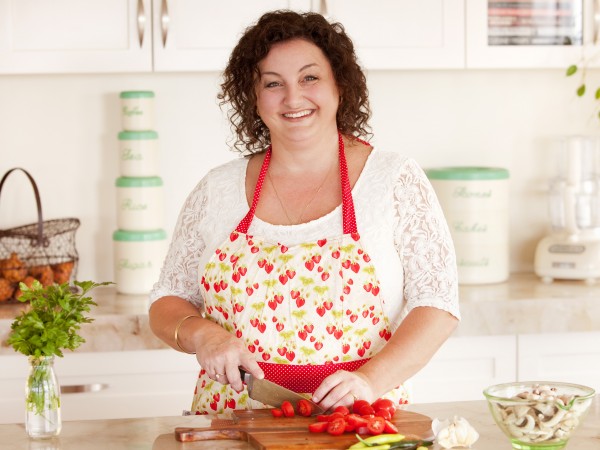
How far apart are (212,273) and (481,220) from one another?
4.41 ft

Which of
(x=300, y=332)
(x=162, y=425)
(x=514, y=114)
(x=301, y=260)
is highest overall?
(x=514, y=114)

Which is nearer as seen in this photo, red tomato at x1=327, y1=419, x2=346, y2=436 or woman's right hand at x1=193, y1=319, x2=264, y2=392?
red tomato at x1=327, y1=419, x2=346, y2=436

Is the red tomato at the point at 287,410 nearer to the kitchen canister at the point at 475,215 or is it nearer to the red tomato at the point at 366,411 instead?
the red tomato at the point at 366,411

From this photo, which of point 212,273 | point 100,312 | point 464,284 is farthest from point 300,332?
point 464,284

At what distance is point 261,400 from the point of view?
1.97 meters

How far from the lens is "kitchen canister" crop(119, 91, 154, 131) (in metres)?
3.22

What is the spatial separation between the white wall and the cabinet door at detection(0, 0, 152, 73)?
0.28 metres

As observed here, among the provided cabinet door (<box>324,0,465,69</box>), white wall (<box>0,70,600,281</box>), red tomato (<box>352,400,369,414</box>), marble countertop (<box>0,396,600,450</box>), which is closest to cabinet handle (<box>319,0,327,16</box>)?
cabinet door (<box>324,0,465,69</box>)

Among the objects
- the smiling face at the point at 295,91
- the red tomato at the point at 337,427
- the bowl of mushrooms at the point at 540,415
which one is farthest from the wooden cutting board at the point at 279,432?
the smiling face at the point at 295,91

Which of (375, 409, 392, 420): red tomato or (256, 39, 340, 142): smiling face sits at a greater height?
(256, 39, 340, 142): smiling face

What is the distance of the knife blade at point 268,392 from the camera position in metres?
1.91

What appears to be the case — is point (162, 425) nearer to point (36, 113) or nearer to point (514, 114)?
point (36, 113)

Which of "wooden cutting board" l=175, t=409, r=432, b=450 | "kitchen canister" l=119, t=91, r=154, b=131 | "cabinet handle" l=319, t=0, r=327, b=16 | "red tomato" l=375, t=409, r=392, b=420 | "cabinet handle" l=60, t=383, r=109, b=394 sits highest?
"cabinet handle" l=319, t=0, r=327, b=16

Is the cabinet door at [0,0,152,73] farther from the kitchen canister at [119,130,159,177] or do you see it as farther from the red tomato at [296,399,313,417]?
the red tomato at [296,399,313,417]
